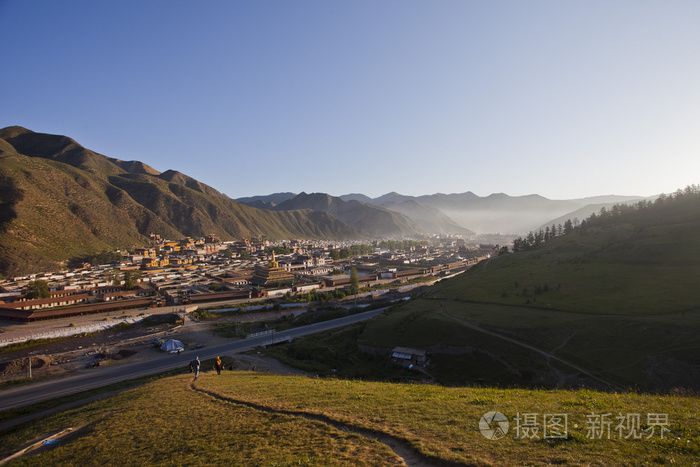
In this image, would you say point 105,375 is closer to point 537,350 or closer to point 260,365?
point 260,365

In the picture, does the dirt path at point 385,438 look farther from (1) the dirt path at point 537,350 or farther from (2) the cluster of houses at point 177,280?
(2) the cluster of houses at point 177,280

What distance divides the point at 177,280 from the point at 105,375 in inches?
2321

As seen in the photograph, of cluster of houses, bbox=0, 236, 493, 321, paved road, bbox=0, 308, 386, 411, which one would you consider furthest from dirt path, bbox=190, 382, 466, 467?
cluster of houses, bbox=0, 236, 493, 321

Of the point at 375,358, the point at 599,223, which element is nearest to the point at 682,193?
the point at 599,223

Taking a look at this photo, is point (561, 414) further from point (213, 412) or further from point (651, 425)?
point (213, 412)

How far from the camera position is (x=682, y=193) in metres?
80.2

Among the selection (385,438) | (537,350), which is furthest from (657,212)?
(385,438)

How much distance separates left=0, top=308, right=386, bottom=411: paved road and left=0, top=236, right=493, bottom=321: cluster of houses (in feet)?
95.2

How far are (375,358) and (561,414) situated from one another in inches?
943

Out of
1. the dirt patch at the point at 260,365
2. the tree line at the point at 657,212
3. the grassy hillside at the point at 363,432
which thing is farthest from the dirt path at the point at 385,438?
the tree line at the point at 657,212

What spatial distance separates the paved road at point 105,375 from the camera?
27.8 meters

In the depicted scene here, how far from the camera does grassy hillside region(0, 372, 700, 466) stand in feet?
25.8

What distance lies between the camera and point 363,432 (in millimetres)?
10023

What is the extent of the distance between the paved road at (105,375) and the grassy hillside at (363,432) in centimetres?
1552
